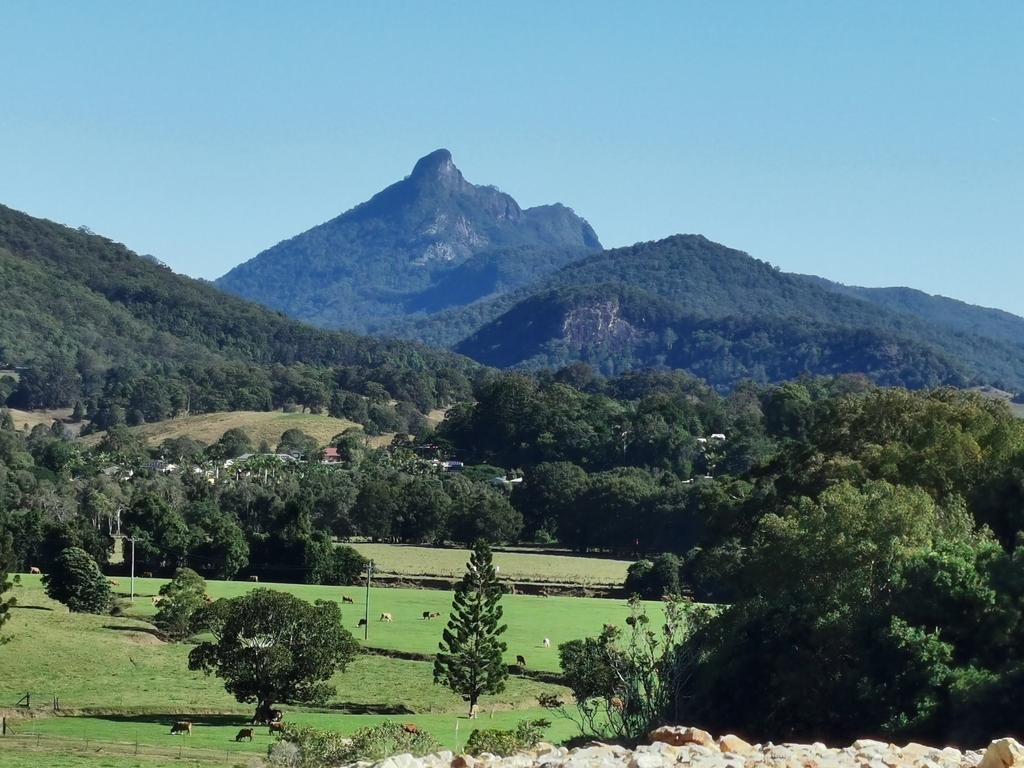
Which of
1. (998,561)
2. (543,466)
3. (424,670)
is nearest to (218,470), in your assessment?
(543,466)

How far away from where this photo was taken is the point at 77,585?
6097cm

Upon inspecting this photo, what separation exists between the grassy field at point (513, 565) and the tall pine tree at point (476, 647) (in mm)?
30146

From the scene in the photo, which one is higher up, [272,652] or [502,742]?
[502,742]

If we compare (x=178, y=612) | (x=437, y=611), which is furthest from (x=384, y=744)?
(x=437, y=611)

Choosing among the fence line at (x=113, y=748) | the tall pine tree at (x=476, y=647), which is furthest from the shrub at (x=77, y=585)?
the fence line at (x=113, y=748)

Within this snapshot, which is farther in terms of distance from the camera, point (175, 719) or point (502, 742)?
point (175, 719)

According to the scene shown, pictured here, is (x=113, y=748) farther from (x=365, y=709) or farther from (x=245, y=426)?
(x=245, y=426)

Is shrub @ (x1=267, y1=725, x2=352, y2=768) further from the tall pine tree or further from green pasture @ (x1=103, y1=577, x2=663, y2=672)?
green pasture @ (x1=103, y1=577, x2=663, y2=672)

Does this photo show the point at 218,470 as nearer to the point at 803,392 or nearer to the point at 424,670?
the point at 803,392

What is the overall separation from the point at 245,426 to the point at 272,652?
125510 mm

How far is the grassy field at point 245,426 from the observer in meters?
161

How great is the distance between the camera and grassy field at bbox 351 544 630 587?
7975cm

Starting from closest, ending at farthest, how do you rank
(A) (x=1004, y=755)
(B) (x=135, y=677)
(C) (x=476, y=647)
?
(A) (x=1004, y=755) → (C) (x=476, y=647) → (B) (x=135, y=677)

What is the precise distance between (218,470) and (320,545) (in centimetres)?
4307
